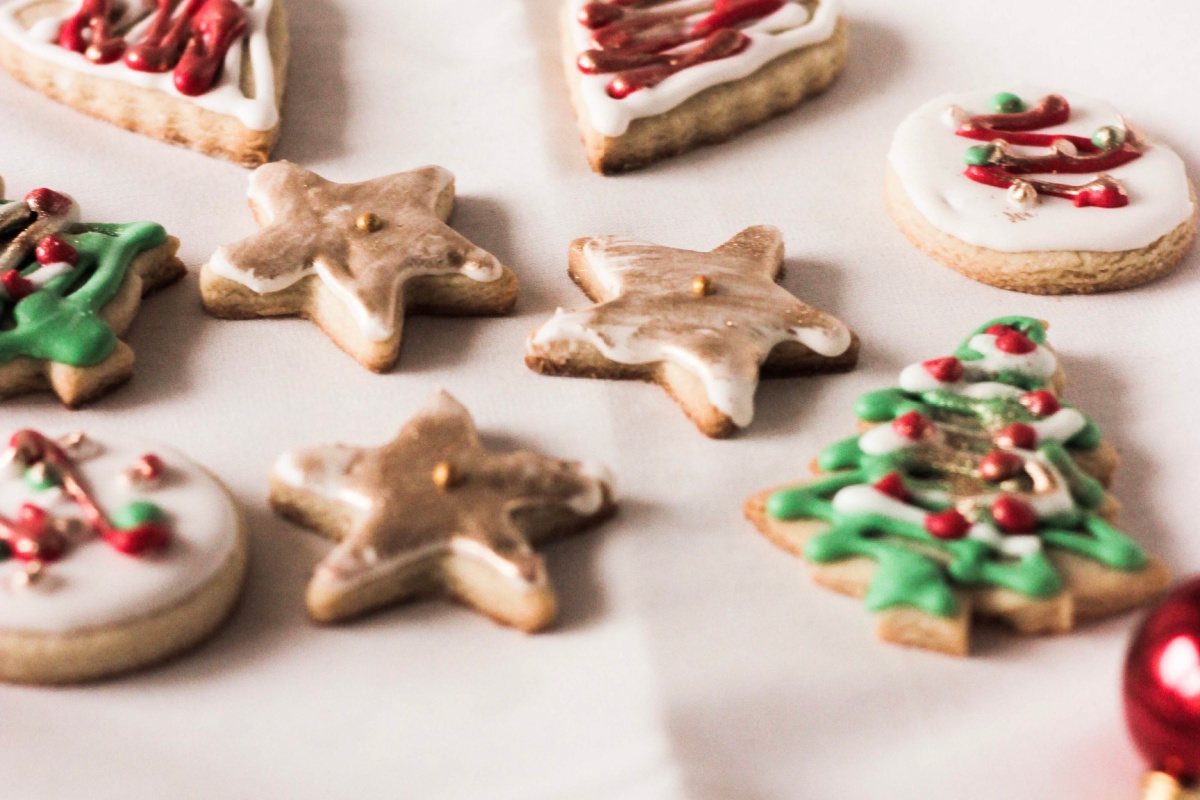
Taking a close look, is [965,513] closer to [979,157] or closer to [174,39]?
[979,157]

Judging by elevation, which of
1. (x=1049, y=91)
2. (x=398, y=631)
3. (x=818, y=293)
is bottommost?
A: (x=398, y=631)

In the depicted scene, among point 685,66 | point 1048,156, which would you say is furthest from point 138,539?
point 1048,156

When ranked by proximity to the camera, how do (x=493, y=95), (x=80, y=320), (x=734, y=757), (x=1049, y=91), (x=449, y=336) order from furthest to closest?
(x=493, y=95) < (x=1049, y=91) < (x=449, y=336) < (x=80, y=320) < (x=734, y=757)

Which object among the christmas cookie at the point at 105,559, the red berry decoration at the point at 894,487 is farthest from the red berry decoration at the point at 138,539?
the red berry decoration at the point at 894,487

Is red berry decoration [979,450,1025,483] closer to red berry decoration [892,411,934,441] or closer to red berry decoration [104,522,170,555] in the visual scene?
red berry decoration [892,411,934,441]

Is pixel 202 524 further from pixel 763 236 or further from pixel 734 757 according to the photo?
pixel 763 236

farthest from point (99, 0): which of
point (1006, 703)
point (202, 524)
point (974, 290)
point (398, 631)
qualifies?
point (1006, 703)

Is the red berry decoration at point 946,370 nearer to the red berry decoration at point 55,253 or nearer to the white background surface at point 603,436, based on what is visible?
the white background surface at point 603,436
